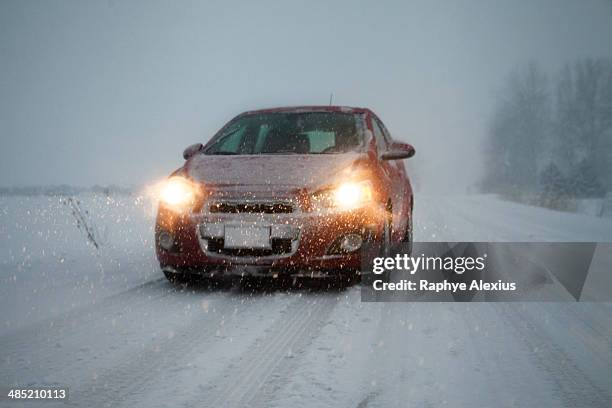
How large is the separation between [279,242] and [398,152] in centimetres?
183

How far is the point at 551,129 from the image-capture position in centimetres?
4872

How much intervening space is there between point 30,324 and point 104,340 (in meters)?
0.67

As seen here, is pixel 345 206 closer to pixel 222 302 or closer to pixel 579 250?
pixel 222 302

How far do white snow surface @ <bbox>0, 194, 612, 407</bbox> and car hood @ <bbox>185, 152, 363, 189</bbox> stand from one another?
0.89 metres

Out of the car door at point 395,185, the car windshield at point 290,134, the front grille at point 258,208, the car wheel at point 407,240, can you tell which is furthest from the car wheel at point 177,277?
the car wheel at point 407,240

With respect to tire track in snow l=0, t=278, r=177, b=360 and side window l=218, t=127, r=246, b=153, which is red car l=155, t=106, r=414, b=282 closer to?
tire track in snow l=0, t=278, r=177, b=360

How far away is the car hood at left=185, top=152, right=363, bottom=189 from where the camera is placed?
3.83 metres

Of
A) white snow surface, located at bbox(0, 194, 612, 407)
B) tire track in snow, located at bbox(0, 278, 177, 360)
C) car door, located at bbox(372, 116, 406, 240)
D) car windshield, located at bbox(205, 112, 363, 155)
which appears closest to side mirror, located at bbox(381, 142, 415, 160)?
car door, located at bbox(372, 116, 406, 240)

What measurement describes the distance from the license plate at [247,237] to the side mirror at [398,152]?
1661 mm

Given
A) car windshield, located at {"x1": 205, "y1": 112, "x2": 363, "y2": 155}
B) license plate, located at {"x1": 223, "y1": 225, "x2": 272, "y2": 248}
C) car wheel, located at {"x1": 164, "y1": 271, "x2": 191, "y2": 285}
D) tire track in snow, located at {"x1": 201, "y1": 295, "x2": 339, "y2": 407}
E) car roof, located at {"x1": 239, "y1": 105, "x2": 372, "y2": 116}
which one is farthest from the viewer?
car roof, located at {"x1": 239, "y1": 105, "x2": 372, "y2": 116}

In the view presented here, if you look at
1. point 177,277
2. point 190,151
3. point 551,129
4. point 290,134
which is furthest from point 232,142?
point 551,129

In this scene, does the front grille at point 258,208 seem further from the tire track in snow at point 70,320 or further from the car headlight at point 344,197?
the tire track in snow at point 70,320

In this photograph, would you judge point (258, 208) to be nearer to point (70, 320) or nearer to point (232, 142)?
point (70, 320)

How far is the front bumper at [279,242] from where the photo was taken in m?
3.60
